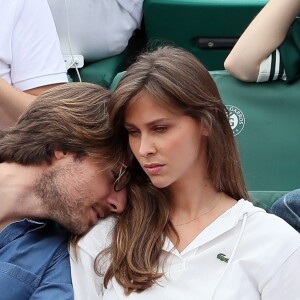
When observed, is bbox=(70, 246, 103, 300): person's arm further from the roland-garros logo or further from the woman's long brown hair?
the roland-garros logo

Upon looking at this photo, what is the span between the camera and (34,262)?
155 centimetres

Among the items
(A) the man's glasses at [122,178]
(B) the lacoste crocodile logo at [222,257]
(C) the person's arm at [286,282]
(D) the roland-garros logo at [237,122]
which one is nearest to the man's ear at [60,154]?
(A) the man's glasses at [122,178]

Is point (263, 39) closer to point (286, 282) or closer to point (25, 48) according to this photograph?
point (25, 48)

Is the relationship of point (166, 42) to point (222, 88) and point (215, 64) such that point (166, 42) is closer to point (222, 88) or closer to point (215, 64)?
point (215, 64)

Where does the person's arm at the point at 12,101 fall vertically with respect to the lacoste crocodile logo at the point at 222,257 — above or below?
above

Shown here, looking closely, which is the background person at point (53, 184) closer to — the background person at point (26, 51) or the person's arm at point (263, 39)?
the background person at point (26, 51)

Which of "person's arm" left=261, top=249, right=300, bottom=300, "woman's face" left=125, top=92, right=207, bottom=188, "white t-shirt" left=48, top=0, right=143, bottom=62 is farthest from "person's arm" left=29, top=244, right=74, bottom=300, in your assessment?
"white t-shirt" left=48, top=0, right=143, bottom=62

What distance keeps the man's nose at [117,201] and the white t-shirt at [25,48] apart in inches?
22.7

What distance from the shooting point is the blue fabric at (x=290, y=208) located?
1583mm

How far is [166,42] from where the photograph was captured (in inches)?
96.6

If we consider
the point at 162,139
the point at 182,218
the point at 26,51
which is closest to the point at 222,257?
the point at 182,218

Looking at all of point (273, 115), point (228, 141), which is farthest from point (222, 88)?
point (228, 141)

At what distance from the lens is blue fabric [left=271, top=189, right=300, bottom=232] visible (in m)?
1.58

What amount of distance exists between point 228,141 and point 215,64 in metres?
1.02
